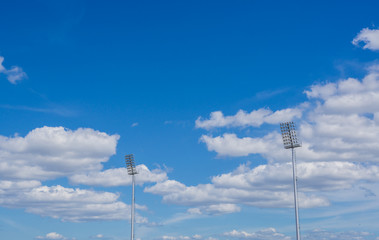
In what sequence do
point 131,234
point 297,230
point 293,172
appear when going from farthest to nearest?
point 131,234 < point 293,172 < point 297,230

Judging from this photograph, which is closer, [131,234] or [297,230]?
[297,230]

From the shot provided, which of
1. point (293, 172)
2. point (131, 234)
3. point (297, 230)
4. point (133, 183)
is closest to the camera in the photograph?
point (297, 230)

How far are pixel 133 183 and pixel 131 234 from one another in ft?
38.5

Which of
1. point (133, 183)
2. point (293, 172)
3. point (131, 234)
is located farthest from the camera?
point (133, 183)

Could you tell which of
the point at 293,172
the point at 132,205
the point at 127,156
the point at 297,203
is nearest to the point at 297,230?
the point at 297,203

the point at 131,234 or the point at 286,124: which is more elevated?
the point at 286,124

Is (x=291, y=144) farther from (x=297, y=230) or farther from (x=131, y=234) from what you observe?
(x=131, y=234)

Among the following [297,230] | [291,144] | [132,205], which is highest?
[291,144]

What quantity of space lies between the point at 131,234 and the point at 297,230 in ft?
125

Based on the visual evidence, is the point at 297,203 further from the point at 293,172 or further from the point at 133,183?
the point at 133,183

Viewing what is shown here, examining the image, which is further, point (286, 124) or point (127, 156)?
point (127, 156)

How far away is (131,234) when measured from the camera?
9769cm

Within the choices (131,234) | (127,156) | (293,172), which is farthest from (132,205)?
(293,172)

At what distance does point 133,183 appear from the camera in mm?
104438
